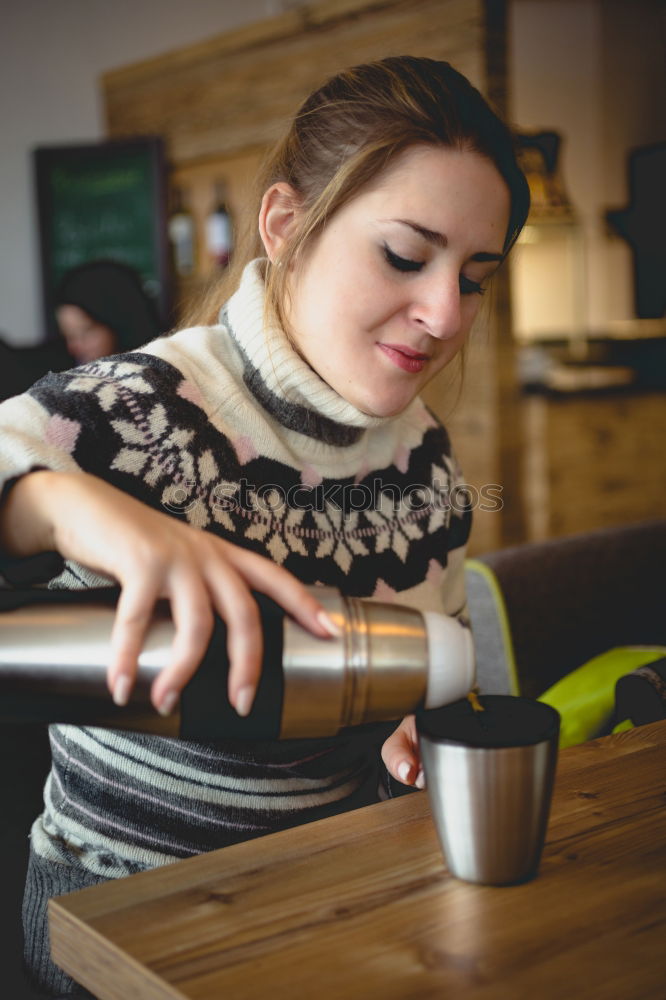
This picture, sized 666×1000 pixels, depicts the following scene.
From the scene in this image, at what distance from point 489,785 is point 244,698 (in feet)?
0.58

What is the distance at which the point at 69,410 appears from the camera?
0.90 m

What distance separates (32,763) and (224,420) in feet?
2.36

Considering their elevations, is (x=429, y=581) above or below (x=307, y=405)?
below

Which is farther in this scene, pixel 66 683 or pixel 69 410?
pixel 69 410

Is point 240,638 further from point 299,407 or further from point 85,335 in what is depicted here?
point 85,335

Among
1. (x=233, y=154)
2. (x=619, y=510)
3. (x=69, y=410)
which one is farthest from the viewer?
(x=233, y=154)

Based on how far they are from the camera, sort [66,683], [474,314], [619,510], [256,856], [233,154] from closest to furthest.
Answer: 1. [66,683]
2. [256,856]
3. [474,314]
4. [619,510]
5. [233,154]

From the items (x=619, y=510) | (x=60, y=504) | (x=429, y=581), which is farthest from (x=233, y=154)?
(x=60, y=504)

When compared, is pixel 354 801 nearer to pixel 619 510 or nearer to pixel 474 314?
pixel 474 314

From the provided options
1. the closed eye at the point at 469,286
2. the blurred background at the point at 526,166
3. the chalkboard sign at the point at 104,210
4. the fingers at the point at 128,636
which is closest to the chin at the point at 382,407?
the closed eye at the point at 469,286

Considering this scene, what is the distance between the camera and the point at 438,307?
100 cm

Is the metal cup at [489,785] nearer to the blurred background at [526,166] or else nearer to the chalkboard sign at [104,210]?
the blurred background at [526,166]

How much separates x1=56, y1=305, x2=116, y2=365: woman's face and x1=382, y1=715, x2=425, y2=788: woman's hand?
8.79 feet

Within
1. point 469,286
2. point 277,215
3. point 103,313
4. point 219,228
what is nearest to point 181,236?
point 219,228
